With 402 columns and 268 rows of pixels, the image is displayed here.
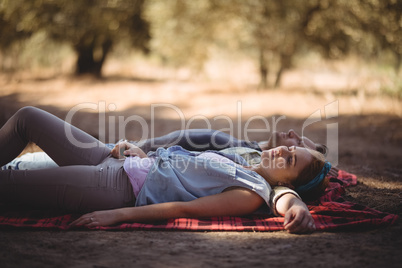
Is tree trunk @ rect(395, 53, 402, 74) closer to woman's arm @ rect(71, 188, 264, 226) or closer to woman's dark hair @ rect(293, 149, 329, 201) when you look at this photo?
woman's dark hair @ rect(293, 149, 329, 201)

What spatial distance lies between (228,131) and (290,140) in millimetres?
2884

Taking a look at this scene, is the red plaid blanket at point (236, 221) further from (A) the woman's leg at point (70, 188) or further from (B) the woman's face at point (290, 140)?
(B) the woman's face at point (290, 140)

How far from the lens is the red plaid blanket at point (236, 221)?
7.63 feet

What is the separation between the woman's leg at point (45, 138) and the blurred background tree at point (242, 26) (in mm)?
7098

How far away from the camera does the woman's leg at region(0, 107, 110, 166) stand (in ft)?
8.15

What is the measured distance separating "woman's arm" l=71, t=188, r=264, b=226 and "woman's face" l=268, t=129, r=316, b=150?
1.26 meters

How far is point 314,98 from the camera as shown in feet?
29.1

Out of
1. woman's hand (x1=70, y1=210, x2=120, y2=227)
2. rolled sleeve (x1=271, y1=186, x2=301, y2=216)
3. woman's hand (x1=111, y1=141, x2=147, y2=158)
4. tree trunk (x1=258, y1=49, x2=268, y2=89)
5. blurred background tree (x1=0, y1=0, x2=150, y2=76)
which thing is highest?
blurred background tree (x1=0, y1=0, x2=150, y2=76)

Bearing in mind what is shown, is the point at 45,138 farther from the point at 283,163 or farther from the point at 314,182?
the point at 314,182

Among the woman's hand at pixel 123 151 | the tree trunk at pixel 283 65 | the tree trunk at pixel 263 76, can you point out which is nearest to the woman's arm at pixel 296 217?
the woman's hand at pixel 123 151

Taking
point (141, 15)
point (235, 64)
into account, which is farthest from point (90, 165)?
point (141, 15)

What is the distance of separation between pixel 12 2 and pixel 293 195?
857 centimetres

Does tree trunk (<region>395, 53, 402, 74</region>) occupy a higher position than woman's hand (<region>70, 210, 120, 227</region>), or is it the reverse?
tree trunk (<region>395, 53, 402, 74</region>)

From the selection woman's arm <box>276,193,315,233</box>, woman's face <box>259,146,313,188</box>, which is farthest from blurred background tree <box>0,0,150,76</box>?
woman's arm <box>276,193,315,233</box>
